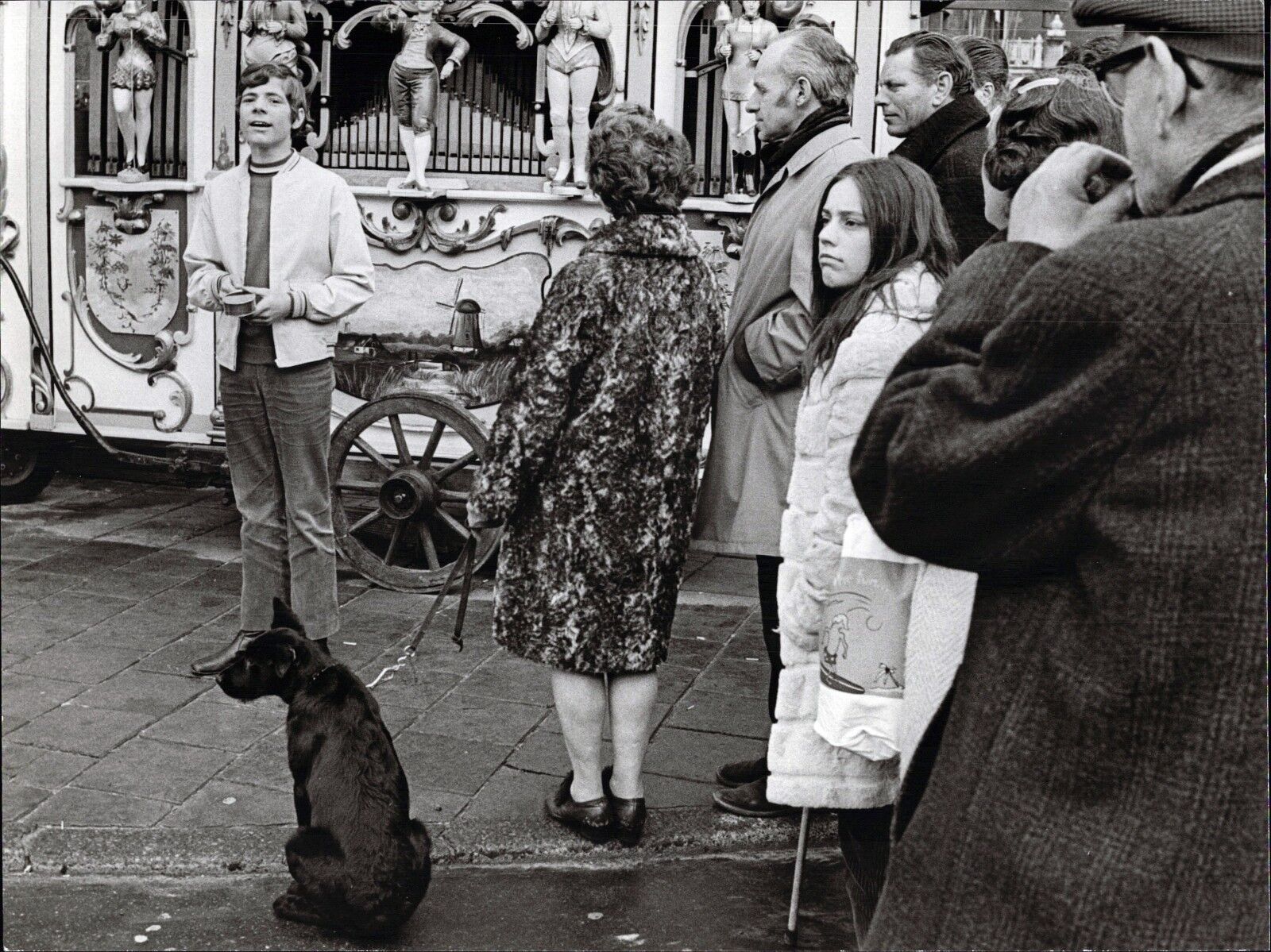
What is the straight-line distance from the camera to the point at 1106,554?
1.37m

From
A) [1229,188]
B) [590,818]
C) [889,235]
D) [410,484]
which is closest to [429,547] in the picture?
[410,484]

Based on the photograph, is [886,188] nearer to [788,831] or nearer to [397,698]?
[788,831]

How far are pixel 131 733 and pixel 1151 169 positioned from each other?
10.5ft

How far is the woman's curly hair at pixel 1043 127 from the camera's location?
2.88 m

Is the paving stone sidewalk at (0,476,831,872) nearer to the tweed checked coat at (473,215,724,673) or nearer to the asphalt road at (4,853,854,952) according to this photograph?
the asphalt road at (4,853,854,952)

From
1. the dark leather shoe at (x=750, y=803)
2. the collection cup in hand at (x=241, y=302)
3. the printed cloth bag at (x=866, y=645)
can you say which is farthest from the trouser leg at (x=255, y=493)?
the printed cloth bag at (x=866, y=645)

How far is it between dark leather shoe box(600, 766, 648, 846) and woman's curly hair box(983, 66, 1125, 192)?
1.61m

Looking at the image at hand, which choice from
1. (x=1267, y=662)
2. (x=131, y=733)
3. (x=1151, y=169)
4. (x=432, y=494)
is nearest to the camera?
(x=1267, y=662)

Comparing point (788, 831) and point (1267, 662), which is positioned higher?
point (1267, 662)

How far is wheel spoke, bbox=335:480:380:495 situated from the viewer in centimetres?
586

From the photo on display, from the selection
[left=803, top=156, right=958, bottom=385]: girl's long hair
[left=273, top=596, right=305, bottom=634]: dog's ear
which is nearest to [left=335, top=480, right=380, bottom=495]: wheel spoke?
[left=273, top=596, right=305, bottom=634]: dog's ear

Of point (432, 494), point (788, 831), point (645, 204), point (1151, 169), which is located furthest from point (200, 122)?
point (1151, 169)

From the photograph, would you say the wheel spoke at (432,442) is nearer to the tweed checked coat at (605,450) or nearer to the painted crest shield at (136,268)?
the painted crest shield at (136,268)

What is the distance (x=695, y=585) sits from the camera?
234 inches
